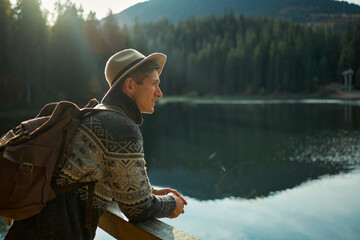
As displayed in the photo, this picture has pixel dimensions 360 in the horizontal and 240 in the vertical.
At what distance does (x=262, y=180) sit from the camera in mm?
7992

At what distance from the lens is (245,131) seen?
15.4 m

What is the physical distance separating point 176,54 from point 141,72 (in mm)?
76081

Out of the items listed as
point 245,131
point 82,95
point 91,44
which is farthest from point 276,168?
point 91,44

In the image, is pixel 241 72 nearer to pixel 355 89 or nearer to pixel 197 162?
pixel 355 89

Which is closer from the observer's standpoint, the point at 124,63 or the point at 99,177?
the point at 99,177

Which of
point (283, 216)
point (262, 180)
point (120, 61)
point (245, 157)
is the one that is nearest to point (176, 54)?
point (245, 157)

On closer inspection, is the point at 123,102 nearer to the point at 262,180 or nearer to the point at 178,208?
the point at 178,208

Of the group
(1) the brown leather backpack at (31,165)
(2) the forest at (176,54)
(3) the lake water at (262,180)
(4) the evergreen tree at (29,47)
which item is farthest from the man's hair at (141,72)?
(4) the evergreen tree at (29,47)

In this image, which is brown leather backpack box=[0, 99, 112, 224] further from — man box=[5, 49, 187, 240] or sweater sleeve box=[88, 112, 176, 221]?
sweater sleeve box=[88, 112, 176, 221]

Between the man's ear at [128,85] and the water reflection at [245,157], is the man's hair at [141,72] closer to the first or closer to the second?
the man's ear at [128,85]

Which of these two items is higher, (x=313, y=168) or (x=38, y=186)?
(x=38, y=186)

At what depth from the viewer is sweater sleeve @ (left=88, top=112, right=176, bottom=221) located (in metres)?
1.25

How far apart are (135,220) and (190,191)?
6.05m

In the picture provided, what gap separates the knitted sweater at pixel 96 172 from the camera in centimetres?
125
